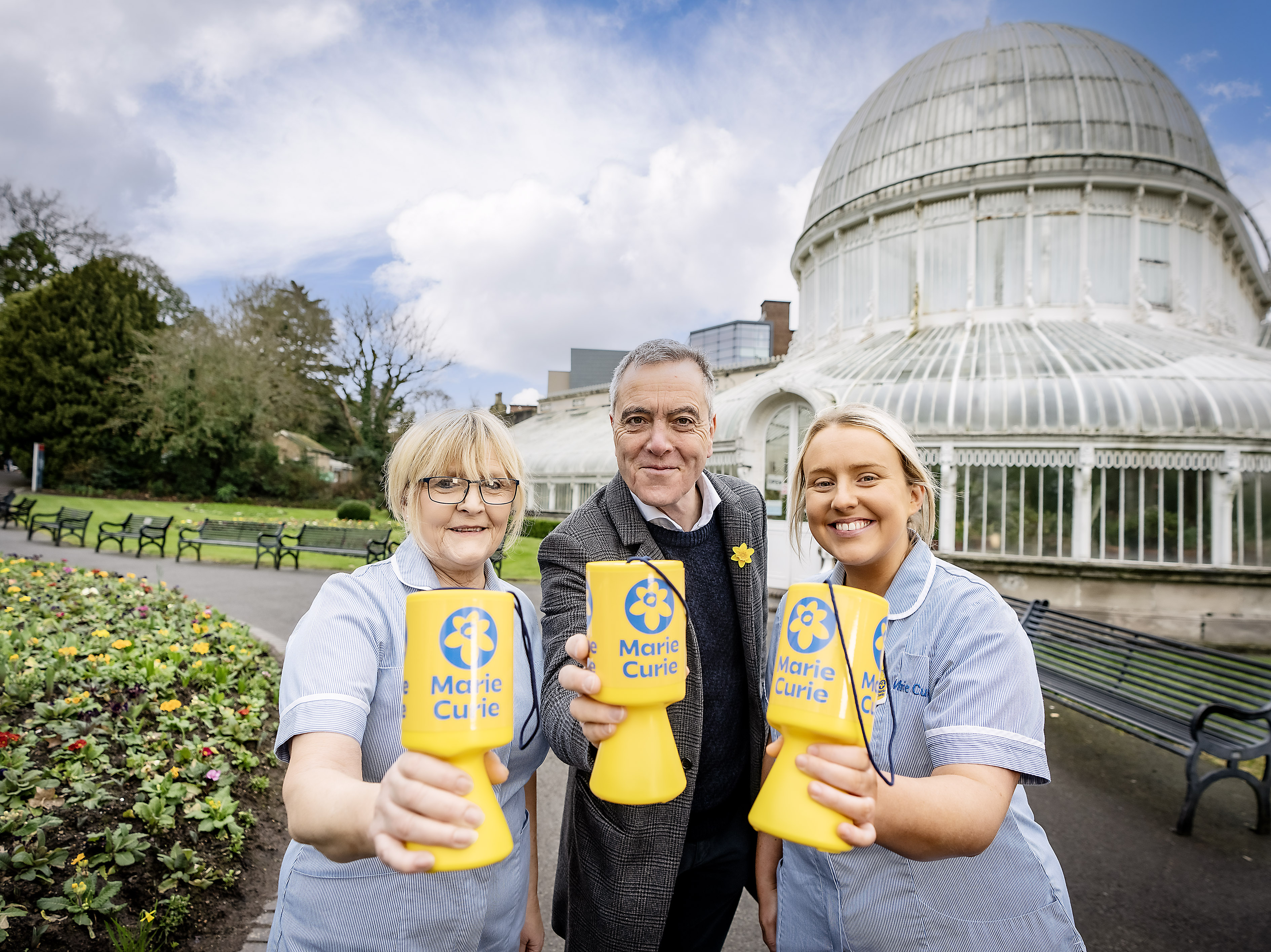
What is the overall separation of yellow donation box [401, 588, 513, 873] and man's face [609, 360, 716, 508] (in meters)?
0.92

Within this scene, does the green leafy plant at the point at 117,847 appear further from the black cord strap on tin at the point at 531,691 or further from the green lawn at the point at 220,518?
the green lawn at the point at 220,518

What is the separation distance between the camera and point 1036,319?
15.8 m

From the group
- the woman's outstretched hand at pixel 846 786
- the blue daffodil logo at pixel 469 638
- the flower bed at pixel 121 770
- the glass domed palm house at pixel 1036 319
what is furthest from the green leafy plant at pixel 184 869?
the glass domed palm house at pixel 1036 319

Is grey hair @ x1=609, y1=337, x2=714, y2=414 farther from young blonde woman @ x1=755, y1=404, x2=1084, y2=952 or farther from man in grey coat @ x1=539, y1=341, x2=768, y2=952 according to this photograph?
young blonde woman @ x1=755, y1=404, x2=1084, y2=952

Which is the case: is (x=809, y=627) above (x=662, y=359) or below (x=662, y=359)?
below

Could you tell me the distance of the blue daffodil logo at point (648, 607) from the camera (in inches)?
52.3

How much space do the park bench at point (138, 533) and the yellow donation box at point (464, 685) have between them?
1613 cm

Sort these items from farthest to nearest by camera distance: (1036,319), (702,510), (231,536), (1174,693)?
(1036,319) < (231,536) < (1174,693) < (702,510)

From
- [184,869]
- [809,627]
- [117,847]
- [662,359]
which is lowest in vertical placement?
[184,869]

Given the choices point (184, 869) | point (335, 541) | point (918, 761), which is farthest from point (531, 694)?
point (335, 541)

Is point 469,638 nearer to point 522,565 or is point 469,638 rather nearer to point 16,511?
point 522,565

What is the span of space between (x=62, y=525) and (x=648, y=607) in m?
19.3

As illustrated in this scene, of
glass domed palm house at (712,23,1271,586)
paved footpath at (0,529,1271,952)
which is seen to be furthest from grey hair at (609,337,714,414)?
glass domed palm house at (712,23,1271,586)

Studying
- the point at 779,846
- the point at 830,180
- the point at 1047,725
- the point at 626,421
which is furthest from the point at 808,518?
the point at 830,180
